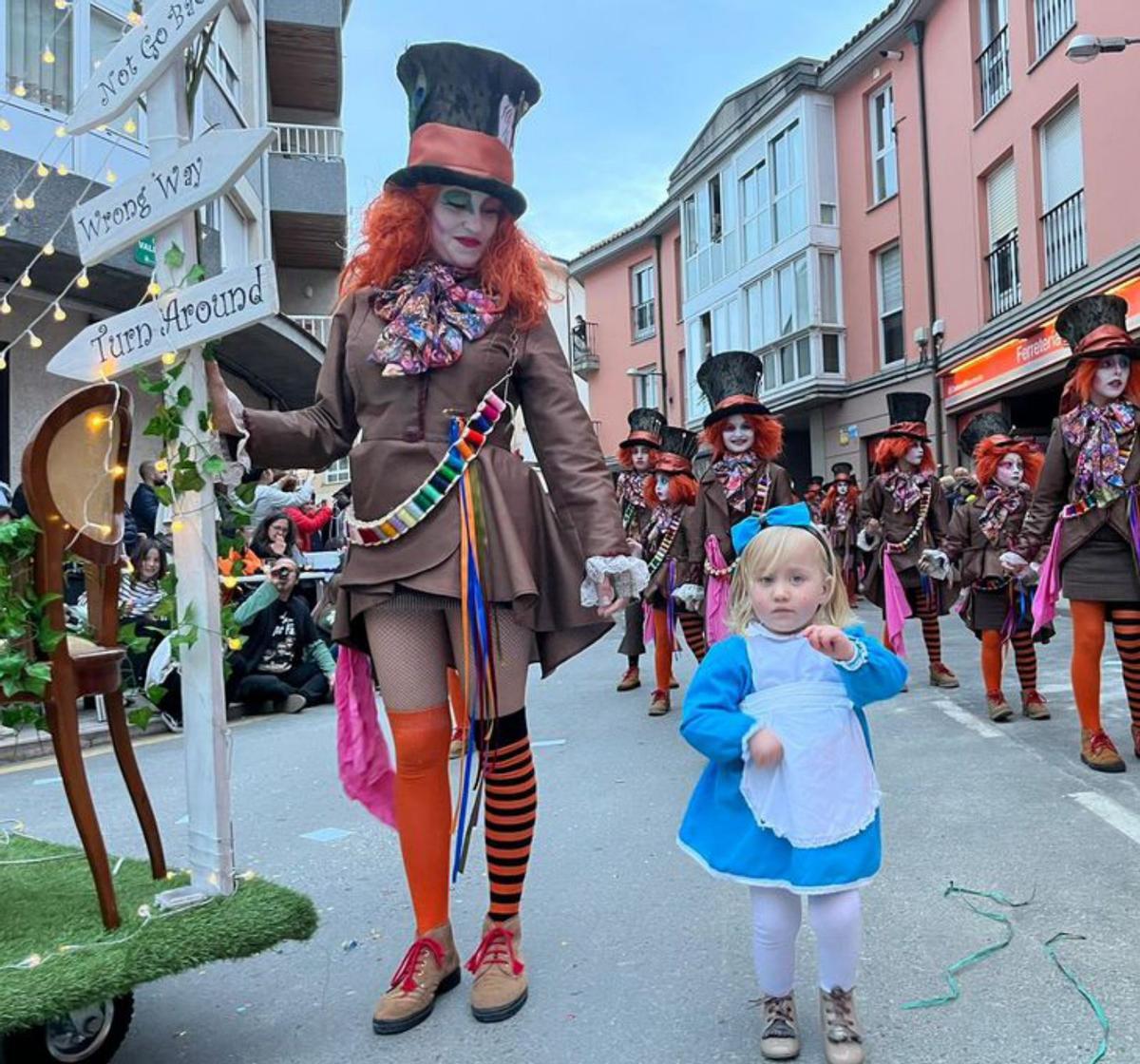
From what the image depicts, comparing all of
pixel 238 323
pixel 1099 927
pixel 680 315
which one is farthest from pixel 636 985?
pixel 680 315

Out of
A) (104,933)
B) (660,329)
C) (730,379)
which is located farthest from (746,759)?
(660,329)

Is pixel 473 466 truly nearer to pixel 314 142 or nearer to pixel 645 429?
pixel 645 429

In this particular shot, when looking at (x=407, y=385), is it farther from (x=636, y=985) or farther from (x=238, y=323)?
(x=636, y=985)

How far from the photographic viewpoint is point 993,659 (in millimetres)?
6273

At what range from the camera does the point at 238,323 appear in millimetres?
2410

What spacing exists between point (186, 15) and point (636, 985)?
8.36 feet

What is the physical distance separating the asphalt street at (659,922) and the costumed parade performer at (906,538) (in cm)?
180

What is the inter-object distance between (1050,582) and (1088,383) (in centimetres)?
93

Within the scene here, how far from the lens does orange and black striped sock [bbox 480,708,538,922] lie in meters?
2.66

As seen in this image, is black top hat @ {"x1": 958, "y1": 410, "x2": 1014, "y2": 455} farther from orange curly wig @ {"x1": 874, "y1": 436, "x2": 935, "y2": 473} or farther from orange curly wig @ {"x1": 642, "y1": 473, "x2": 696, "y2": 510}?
orange curly wig @ {"x1": 642, "y1": 473, "x2": 696, "y2": 510}

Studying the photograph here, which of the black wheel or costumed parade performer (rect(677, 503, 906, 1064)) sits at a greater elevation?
costumed parade performer (rect(677, 503, 906, 1064))

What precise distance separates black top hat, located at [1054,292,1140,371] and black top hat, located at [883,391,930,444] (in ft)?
8.52

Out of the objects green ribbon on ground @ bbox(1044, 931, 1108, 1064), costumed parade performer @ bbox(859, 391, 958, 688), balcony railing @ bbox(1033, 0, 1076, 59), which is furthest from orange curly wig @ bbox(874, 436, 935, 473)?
balcony railing @ bbox(1033, 0, 1076, 59)

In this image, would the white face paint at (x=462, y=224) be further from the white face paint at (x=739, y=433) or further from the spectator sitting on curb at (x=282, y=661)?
the spectator sitting on curb at (x=282, y=661)
